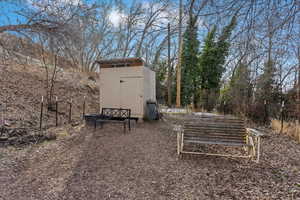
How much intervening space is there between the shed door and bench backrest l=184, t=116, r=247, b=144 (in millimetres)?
3097

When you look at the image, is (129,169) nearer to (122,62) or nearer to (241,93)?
(122,62)

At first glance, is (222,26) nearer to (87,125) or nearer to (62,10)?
(62,10)

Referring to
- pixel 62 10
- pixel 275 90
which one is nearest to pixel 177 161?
pixel 62 10

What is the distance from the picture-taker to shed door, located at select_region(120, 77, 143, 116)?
6.72 metres

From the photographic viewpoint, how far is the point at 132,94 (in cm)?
680

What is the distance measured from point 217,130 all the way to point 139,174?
2077mm

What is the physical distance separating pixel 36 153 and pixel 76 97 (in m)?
6.33

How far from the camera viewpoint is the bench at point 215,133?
348 cm

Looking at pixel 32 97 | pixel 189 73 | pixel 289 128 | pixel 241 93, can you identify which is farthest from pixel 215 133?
pixel 189 73

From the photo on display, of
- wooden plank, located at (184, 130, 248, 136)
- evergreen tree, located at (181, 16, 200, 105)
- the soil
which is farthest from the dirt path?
evergreen tree, located at (181, 16, 200, 105)

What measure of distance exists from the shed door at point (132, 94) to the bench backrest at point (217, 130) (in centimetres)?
310

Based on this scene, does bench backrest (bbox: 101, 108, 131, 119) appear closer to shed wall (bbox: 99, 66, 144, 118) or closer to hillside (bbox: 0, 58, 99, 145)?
shed wall (bbox: 99, 66, 144, 118)

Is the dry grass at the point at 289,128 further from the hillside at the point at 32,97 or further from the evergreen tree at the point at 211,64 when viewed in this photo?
the hillside at the point at 32,97

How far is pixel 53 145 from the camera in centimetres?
418
